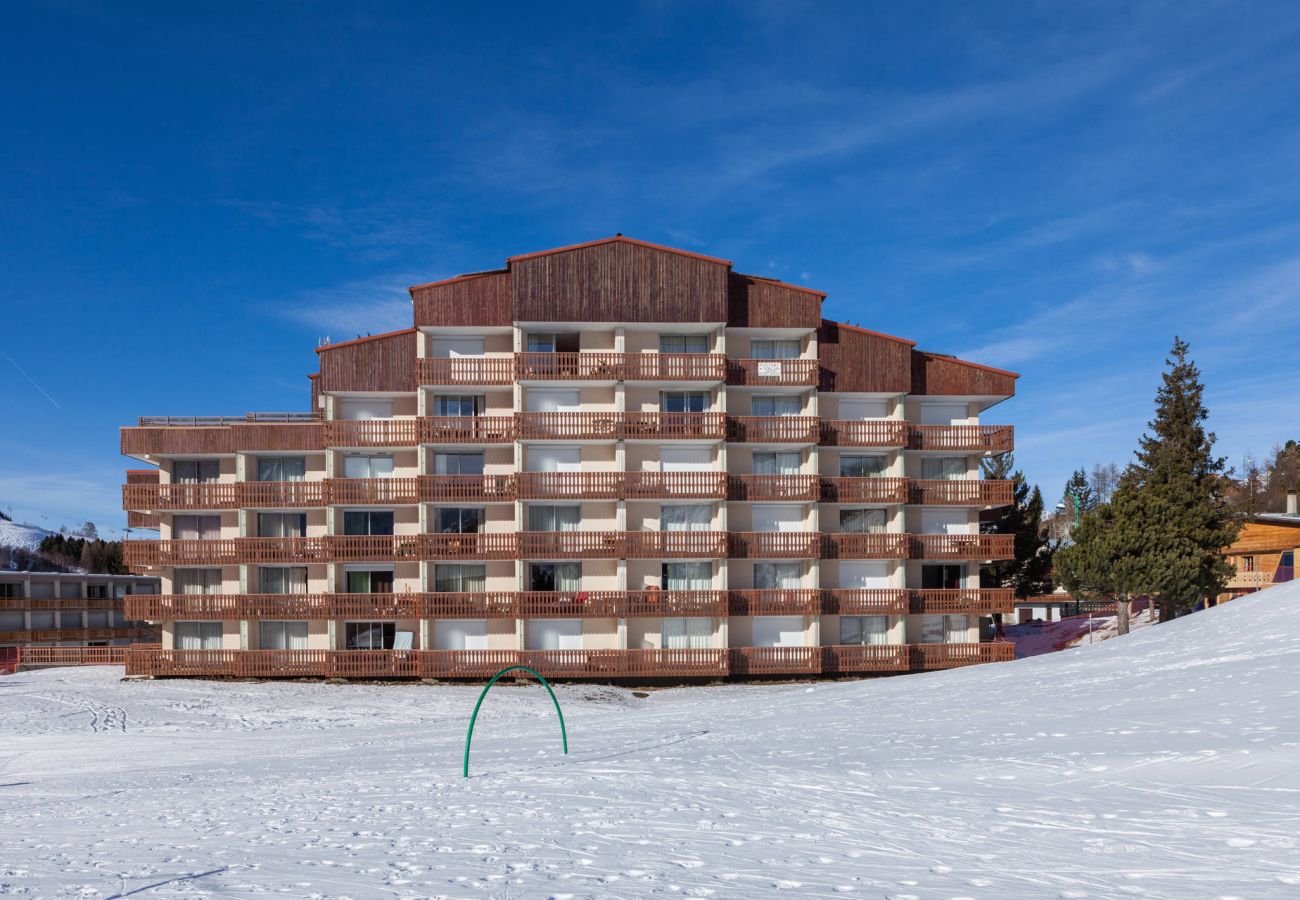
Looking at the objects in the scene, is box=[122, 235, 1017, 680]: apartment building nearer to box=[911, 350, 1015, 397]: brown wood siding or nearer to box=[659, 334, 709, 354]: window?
box=[659, 334, 709, 354]: window

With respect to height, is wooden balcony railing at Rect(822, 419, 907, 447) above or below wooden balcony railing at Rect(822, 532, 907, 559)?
above

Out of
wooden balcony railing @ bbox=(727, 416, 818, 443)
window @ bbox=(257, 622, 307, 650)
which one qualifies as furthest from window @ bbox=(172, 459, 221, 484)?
wooden balcony railing @ bbox=(727, 416, 818, 443)

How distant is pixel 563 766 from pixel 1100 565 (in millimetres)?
36272

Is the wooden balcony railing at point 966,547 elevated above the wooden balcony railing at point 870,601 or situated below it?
above

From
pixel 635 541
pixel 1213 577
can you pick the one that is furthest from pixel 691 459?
pixel 1213 577

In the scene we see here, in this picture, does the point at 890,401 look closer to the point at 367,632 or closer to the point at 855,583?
the point at 855,583

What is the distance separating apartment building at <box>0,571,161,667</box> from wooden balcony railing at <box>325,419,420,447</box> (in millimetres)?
34507

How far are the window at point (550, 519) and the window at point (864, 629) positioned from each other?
13.6m

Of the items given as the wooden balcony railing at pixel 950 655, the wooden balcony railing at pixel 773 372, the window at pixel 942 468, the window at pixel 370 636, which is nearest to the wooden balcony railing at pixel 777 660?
the wooden balcony railing at pixel 950 655

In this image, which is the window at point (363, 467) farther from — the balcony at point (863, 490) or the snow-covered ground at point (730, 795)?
the balcony at point (863, 490)

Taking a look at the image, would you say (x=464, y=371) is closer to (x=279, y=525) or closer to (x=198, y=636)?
(x=279, y=525)

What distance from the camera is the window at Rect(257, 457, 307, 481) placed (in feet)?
145

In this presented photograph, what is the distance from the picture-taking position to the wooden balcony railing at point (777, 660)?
4228 cm

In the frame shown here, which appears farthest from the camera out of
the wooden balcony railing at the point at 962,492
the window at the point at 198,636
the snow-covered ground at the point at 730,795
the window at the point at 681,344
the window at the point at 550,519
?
the wooden balcony railing at the point at 962,492
